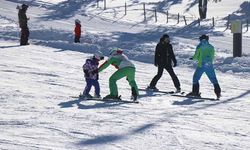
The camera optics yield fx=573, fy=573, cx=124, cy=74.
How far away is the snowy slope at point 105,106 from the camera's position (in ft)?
30.4

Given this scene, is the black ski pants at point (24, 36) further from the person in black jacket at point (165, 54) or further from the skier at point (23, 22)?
the person in black jacket at point (165, 54)

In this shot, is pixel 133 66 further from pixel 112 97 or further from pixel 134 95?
pixel 112 97

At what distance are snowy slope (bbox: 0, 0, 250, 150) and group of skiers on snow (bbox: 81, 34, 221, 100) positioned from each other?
39 centimetres

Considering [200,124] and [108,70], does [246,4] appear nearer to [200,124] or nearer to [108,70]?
[108,70]

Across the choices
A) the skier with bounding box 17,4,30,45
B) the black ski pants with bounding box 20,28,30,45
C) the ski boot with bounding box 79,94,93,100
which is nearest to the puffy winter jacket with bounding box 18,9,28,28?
the skier with bounding box 17,4,30,45

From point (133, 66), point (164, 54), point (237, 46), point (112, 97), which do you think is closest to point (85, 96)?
point (112, 97)

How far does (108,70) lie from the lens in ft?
60.9

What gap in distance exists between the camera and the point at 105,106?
40.8 feet

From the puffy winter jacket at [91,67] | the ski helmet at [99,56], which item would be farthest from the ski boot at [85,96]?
the ski helmet at [99,56]

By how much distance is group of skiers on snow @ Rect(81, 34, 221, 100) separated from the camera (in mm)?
12898

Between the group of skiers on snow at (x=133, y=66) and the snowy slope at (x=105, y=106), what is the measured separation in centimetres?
39

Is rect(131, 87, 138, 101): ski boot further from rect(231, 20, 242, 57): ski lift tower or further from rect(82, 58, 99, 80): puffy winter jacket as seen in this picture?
rect(231, 20, 242, 57): ski lift tower

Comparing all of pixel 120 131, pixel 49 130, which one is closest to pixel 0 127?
pixel 49 130

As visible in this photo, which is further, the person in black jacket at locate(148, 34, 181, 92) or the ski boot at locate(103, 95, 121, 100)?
the person in black jacket at locate(148, 34, 181, 92)
